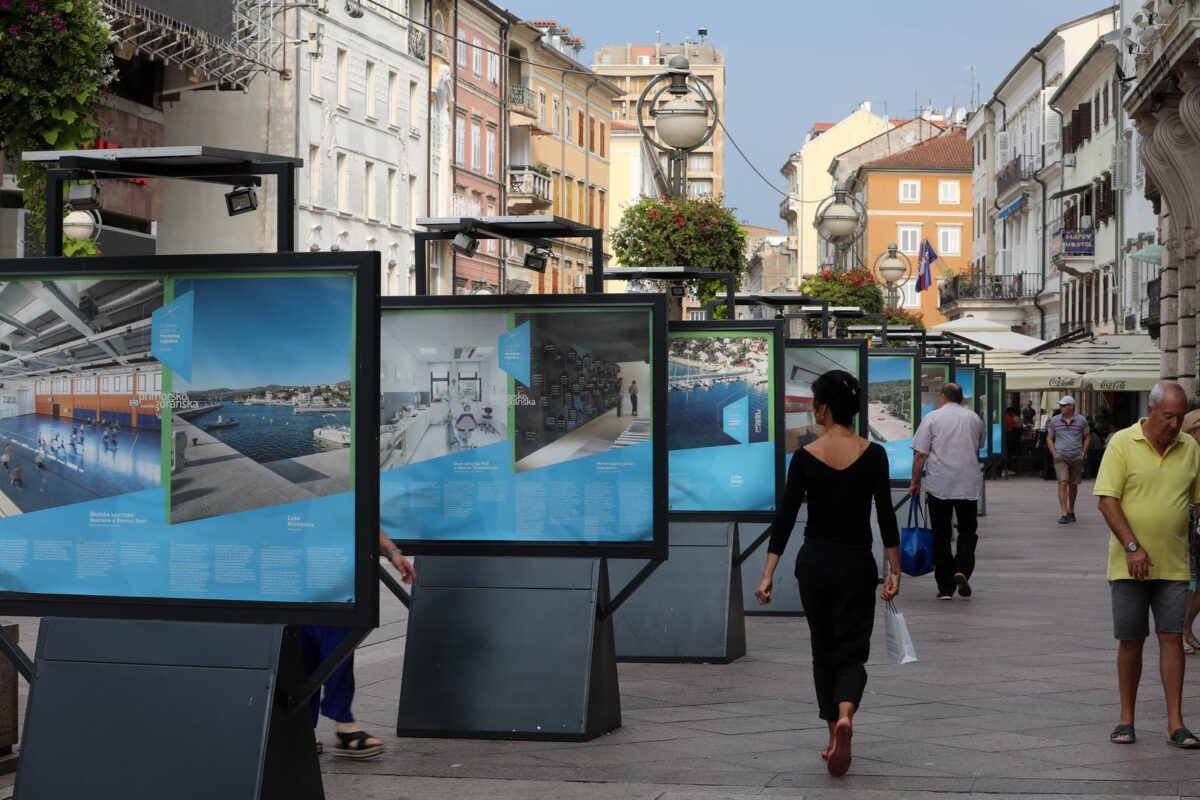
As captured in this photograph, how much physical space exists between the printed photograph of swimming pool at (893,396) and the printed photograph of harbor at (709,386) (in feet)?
29.0

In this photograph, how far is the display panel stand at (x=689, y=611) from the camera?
1292 centimetres

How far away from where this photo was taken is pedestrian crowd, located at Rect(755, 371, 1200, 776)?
909 centimetres

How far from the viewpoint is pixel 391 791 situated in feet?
28.1

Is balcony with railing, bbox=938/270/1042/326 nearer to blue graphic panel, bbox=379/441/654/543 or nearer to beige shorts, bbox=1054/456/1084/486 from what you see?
beige shorts, bbox=1054/456/1084/486

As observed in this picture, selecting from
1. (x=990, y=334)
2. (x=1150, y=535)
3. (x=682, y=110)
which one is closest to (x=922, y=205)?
(x=990, y=334)

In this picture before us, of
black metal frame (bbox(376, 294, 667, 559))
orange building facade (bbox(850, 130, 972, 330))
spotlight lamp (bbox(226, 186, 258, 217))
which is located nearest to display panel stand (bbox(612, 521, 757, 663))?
black metal frame (bbox(376, 294, 667, 559))

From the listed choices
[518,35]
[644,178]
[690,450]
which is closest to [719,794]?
[690,450]

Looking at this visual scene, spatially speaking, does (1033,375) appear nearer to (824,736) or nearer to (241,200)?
(824,736)

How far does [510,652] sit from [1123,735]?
3.04 metres

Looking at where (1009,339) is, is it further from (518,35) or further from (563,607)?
(563,607)

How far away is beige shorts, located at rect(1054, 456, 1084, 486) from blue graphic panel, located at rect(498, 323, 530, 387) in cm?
2213

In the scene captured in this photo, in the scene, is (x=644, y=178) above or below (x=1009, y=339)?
above

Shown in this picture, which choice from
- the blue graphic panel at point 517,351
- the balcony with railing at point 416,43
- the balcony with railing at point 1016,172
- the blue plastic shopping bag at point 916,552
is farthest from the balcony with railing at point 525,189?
the blue graphic panel at point 517,351

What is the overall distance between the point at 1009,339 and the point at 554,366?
140ft
